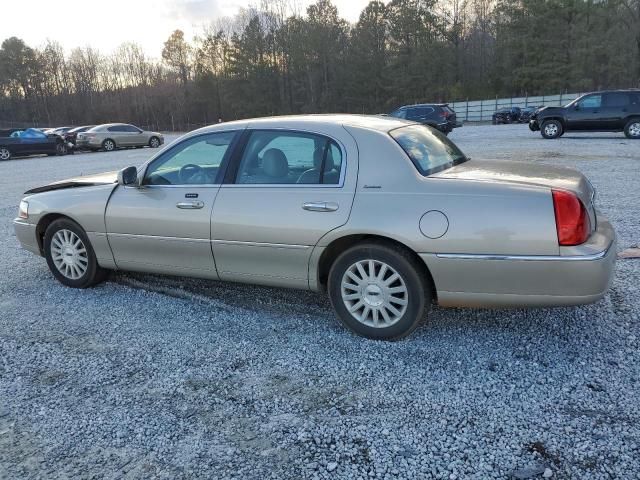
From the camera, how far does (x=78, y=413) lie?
2.94 m

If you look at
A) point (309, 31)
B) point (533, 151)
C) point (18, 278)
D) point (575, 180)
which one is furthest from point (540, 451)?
point (309, 31)

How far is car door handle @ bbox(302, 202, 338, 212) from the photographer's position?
3.57m

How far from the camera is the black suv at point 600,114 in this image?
17.5 m

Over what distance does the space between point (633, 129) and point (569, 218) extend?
1785cm

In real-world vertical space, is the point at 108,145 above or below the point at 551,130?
above

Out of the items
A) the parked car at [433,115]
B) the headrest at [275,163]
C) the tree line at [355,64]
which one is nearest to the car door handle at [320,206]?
the headrest at [275,163]

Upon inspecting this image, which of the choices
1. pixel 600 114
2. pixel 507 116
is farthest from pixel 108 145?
pixel 507 116

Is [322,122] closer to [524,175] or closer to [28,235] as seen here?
[524,175]

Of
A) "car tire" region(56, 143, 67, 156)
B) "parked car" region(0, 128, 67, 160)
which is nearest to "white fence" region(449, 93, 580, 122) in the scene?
"car tire" region(56, 143, 67, 156)

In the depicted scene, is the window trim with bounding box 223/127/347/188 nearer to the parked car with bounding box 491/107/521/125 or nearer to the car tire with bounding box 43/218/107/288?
the car tire with bounding box 43/218/107/288

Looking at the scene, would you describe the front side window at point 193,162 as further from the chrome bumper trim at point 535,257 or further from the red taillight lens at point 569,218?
the red taillight lens at point 569,218

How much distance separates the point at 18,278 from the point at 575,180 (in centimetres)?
543

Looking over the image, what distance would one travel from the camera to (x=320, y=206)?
11.9ft

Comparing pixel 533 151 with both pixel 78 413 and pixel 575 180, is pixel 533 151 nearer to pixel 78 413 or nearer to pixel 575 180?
pixel 575 180
